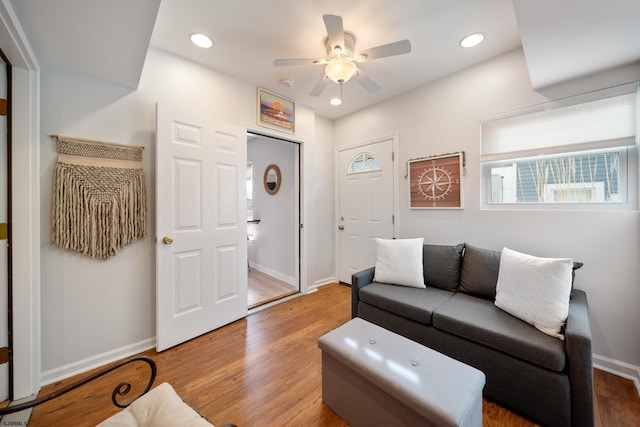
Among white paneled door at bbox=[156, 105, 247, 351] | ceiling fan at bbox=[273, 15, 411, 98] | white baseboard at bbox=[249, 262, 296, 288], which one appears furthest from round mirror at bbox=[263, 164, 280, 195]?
ceiling fan at bbox=[273, 15, 411, 98]

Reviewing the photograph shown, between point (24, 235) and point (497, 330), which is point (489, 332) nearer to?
point (497, 330)

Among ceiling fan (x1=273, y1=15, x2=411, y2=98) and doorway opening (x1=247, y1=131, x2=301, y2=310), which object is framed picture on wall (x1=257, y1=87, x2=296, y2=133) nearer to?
doorway opening (x1=247, y1=131, x2=301, y2=310)

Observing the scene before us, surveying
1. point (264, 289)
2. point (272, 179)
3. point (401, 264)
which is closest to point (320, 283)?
point (264, 289)

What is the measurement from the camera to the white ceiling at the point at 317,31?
1.35m

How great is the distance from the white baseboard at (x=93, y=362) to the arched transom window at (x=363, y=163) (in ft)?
9.82

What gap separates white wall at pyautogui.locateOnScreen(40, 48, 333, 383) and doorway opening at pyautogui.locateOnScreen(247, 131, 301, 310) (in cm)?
128

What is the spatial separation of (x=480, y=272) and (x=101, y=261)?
10.1 feet

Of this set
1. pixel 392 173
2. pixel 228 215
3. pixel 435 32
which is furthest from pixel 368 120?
pixel 228 215

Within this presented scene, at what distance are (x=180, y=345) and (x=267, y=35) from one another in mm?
2734

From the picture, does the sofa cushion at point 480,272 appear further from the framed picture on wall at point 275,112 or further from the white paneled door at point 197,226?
the framed picture on wall at point 275,112

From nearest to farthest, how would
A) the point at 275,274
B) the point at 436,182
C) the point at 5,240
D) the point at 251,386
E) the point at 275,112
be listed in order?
the point at 5,240, the point at 251,386, the point at 436,182, the point at 275,112, the point at 275,274

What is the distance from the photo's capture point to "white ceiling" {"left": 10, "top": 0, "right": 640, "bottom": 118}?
53.2 inches

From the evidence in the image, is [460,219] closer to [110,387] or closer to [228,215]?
[228,215]

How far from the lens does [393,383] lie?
116 cm
